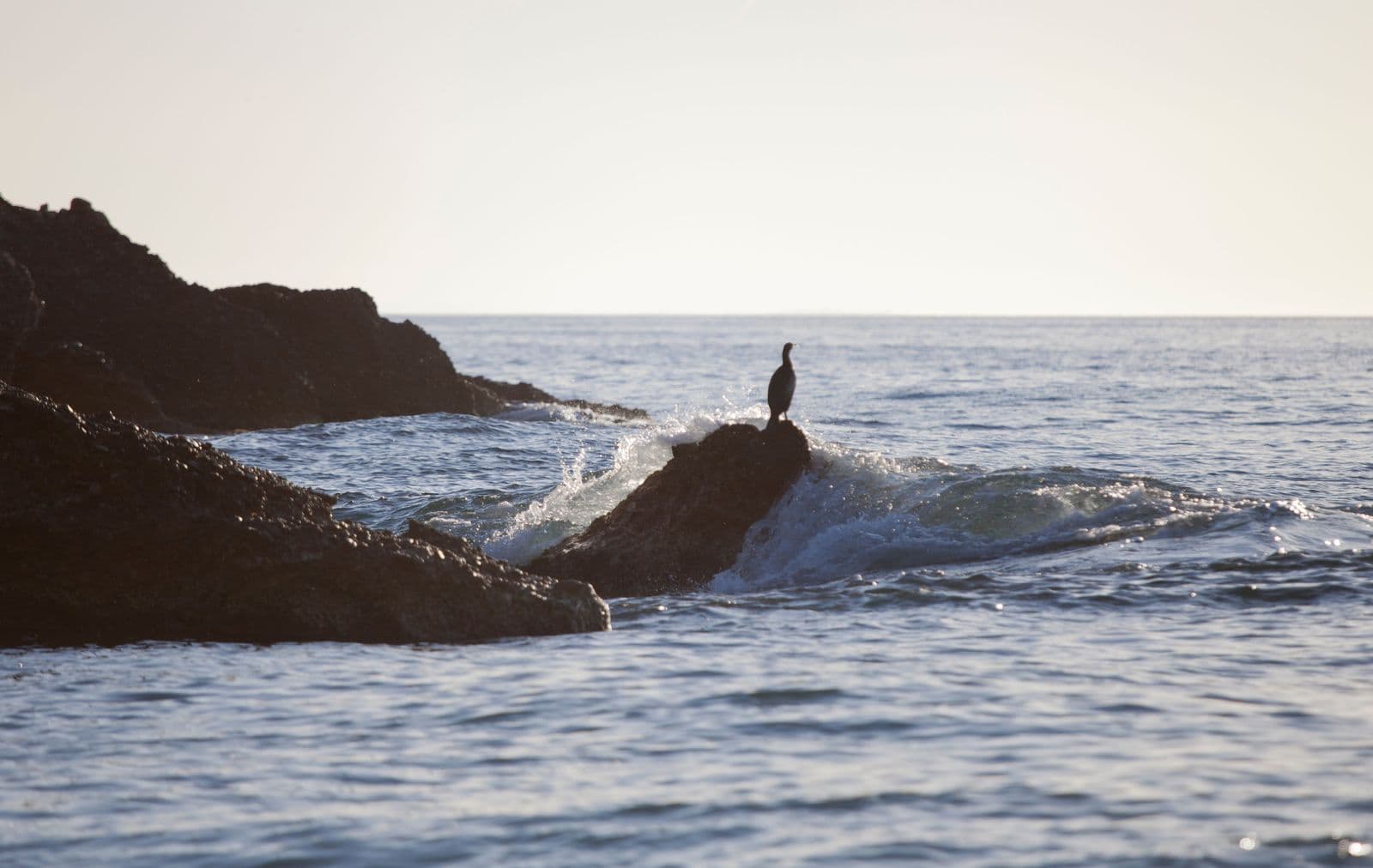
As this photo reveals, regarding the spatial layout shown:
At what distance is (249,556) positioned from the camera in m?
9.84

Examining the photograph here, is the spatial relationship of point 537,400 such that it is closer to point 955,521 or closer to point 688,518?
point 955,521

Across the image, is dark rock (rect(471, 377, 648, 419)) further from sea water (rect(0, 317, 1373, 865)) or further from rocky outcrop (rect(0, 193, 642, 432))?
sea water (rect(0, 317, 1373, 865))

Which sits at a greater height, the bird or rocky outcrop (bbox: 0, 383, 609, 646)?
the bird

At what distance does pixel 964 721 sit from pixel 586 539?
675 cm

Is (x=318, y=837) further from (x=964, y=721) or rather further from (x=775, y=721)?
(x=964, y=721)

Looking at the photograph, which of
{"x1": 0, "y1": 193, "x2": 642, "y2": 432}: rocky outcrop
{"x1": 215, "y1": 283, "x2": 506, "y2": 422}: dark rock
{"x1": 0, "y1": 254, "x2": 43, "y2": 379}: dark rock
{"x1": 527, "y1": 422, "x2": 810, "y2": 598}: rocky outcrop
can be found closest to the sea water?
{"x1": 527, "y1": 422, "x2": 810, "y2": 598}: rocky outcrop

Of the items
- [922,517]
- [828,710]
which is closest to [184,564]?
[828,710]

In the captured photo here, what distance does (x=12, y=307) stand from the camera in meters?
21.9

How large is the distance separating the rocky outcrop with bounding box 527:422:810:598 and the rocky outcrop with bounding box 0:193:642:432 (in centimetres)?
1529

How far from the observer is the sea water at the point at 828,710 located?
581cm

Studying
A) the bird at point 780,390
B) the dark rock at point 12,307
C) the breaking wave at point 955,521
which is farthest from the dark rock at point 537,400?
the bird at point 780,390

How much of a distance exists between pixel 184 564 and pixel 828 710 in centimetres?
498

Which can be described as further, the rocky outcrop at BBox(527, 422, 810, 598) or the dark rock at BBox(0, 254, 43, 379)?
the dark rock at BBox(0, 254, 43, 379)

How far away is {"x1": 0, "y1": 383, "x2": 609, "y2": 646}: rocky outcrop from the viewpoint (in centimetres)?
969
